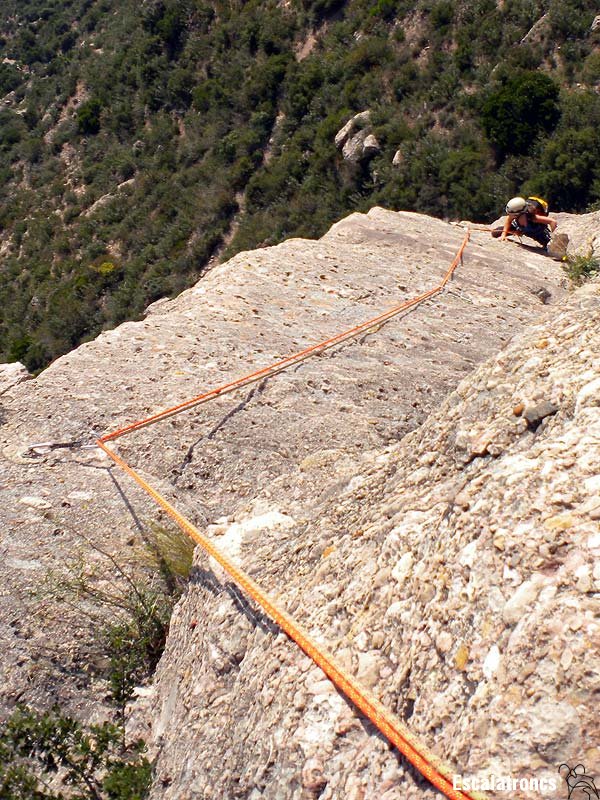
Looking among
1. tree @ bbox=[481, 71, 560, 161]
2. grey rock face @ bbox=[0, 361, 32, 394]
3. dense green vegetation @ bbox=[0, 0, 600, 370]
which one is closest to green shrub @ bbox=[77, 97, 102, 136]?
dense green vegetation @ bbox=[0, 0, 600, 370]

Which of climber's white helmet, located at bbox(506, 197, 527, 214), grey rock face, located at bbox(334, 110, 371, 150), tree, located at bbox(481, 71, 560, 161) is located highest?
climber's white helmet, located at bbox(506, 197, 527, 214)

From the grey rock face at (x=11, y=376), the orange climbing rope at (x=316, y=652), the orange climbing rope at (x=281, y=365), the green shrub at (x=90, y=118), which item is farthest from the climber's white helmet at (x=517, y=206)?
the green shrub at (x=90, y=118)

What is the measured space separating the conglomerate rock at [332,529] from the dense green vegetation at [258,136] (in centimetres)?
1656

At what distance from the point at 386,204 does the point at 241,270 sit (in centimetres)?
1754

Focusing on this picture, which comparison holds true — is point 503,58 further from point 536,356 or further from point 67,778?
point 67,778

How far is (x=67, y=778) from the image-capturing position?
3570 millimetres

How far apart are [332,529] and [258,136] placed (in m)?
30.0

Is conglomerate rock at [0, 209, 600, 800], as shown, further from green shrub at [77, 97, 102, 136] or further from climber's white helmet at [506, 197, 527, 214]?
green shrub at [77, 97, 102, 136]

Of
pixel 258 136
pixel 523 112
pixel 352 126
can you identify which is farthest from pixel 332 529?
pixel 258 136

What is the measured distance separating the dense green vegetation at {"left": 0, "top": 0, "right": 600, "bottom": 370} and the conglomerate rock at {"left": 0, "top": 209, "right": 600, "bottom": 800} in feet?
54.3

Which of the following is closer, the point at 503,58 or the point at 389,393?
the point at 389,393

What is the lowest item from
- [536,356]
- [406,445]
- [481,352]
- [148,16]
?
[148,16]

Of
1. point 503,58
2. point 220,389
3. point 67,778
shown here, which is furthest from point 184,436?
point 503,58

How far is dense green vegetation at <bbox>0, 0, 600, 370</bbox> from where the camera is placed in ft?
76.2
